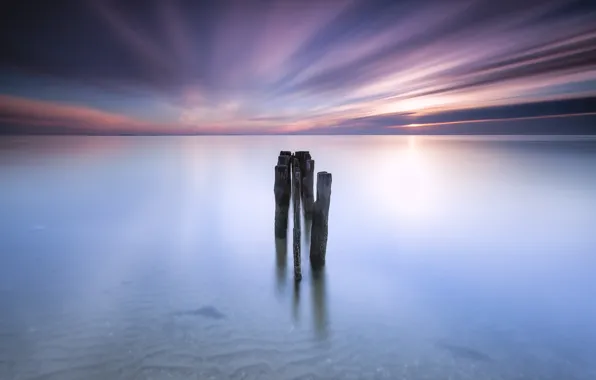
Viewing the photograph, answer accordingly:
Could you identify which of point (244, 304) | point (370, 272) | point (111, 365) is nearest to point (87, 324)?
point (111, 365)

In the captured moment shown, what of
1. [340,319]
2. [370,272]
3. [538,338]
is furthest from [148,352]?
[538,338]

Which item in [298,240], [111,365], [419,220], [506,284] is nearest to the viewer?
[111,365]

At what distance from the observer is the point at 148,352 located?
4312 mm

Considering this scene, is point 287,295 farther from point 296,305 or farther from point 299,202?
point 299,202

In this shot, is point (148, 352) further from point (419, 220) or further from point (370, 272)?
point (419, 220)

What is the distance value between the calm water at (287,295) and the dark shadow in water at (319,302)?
0.03 meters

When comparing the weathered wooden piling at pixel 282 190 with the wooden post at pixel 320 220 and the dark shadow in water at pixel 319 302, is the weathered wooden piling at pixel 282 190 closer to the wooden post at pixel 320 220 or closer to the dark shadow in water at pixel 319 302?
the wooden post at pixel 320 220

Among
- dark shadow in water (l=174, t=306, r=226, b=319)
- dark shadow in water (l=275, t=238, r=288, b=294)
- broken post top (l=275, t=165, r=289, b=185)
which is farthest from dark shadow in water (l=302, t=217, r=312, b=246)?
dark shadow in water (l=174, t=306, r=226, b=319)

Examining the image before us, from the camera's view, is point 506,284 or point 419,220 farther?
point 419,220

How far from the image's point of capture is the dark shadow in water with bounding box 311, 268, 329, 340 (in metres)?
5.08

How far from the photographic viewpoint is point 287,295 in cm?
621

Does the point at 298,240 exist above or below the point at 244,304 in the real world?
above

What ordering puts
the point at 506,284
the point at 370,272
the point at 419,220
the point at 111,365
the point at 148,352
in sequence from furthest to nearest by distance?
the point at 419,220 → the point at 370,272 → the point at 506,284 → the point at 148,352 → the point at 111,365

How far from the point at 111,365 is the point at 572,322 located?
6.64 m
